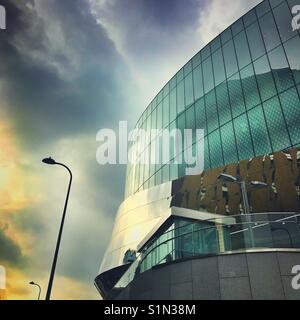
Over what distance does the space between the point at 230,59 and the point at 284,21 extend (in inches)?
211

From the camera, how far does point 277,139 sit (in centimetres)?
1956

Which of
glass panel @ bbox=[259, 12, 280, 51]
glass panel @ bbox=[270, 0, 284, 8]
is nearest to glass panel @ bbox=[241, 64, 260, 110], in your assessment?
glass panel @ bbox=[259, 12, 280, 51]

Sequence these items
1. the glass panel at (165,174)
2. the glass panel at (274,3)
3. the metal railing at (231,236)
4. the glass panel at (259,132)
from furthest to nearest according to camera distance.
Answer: the glass panel at (165,174) → the glass panel at (274,3) → the glass panel at (259,132) → the metal railing at (231,236)

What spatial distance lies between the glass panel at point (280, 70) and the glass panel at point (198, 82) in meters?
7.92

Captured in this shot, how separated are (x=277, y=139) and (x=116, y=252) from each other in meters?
21.7

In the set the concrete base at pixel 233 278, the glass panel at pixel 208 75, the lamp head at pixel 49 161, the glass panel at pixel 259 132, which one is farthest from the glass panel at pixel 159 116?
the concrete base at pixel 233 278

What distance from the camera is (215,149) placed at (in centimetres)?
2408

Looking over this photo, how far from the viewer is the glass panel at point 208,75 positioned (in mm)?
27531

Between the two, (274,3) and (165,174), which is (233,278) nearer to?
(165,174)

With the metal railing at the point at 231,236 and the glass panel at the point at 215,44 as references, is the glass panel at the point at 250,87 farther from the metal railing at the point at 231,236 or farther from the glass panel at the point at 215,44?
the metal railing at the point at 231,236

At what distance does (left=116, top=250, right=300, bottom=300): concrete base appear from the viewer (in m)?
10.3

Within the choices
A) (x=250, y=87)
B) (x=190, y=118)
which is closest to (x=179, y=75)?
(x=190, y=118)

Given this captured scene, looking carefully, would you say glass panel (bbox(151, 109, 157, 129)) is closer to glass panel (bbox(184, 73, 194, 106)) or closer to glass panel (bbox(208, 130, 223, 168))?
glass panel (bbox(184, 73, 194, 106))
